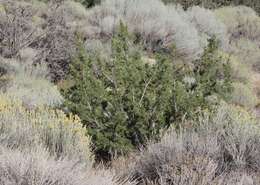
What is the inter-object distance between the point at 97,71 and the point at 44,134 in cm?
370

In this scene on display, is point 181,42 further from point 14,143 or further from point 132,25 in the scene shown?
point 14,143

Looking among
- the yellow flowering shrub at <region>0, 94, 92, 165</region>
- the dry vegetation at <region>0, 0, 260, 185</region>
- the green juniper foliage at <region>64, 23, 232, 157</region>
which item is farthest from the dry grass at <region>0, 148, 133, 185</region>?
the green juniper foliage at <region>64, 23, 232, 157</region>

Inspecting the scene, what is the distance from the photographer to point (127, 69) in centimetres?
1049

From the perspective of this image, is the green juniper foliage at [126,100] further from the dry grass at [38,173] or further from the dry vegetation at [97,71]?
the dry grass at [38,173]

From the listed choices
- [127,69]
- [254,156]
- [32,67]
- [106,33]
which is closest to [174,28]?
[106,33]

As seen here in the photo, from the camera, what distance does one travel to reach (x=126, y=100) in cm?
1022

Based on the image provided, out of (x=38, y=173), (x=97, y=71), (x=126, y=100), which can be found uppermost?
(x=38, y=173)

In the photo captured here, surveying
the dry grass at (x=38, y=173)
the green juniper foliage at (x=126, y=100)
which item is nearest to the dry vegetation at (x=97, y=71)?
the dry grass at (x=38, y=173)

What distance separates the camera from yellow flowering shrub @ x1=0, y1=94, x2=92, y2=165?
7156 millimetres

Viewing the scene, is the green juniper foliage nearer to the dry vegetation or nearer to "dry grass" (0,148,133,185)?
the dry vegetation

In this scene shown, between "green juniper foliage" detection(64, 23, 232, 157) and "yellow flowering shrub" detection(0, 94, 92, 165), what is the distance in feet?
5.05

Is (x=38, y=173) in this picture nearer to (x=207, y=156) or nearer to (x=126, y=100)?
(x=207, y=156)

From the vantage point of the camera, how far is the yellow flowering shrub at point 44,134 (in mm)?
7156

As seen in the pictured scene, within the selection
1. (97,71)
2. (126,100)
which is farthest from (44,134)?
(97,71)
